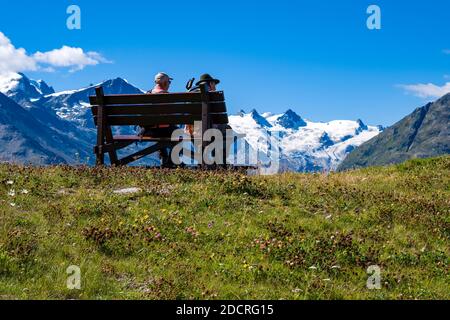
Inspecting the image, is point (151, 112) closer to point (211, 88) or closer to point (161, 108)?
point (161, 108)

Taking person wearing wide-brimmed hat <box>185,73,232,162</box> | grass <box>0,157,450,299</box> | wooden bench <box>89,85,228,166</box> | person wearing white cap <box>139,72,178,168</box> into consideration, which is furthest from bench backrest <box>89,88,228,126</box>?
grass <box>0,157,450,299</box>

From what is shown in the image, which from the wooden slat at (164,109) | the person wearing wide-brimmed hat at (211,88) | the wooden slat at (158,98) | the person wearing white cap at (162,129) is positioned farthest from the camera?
the person wearing white cap at (162,129)

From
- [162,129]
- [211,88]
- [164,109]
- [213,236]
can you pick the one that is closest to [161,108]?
[164,109]

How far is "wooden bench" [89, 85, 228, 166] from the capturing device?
684 inches

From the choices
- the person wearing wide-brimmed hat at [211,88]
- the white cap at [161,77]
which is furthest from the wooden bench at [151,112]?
the white cap at [161,77]

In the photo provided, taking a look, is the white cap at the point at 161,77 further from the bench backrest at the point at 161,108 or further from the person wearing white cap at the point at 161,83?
the bench backrest at the point at 161,108

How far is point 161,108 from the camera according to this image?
709 inches

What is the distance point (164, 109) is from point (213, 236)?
819 cm

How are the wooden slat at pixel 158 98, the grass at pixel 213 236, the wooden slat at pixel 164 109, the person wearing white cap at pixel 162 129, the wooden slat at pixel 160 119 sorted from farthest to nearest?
the person wearing white cap at pixel 162 129 < the wooden slat at pixel 160 119 < the wooden slat at pixel 164 109 < the wooden slat at pixel 158 98 < the grass at pixel 213 236

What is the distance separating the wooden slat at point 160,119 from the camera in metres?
17.8
